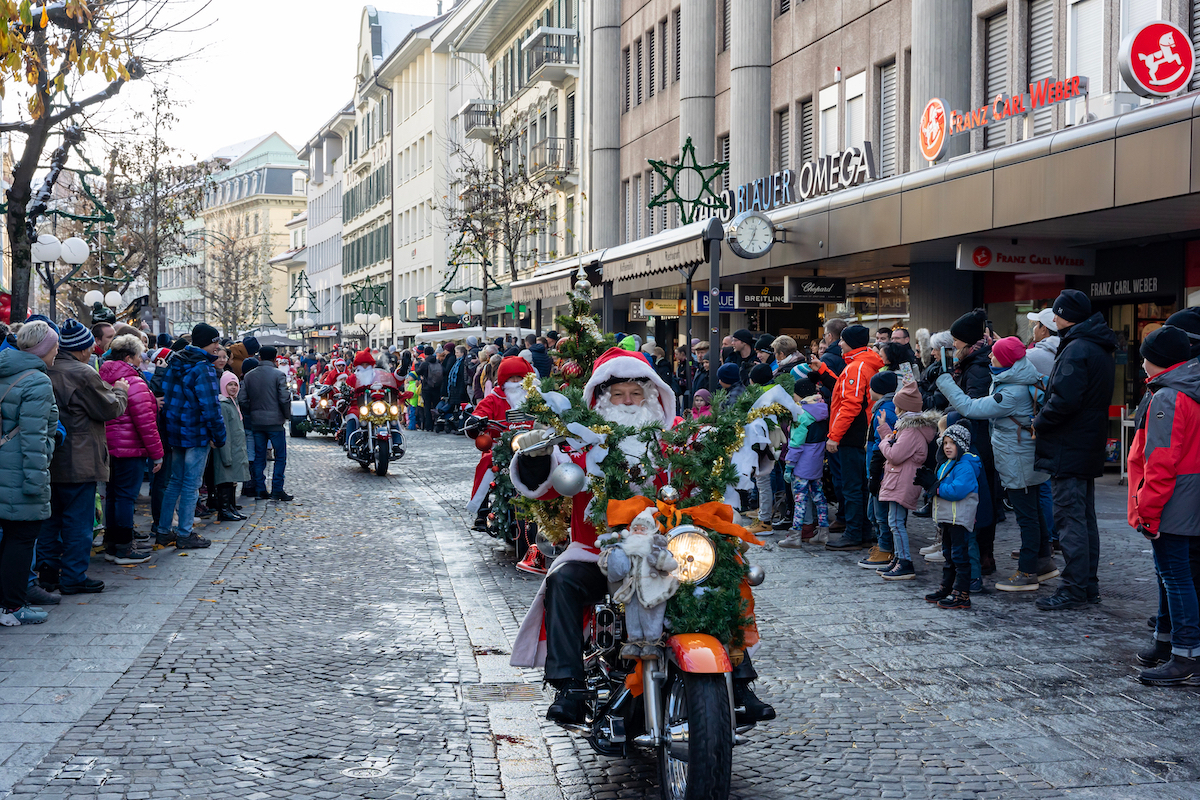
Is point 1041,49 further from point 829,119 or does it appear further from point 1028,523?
point 1028,523

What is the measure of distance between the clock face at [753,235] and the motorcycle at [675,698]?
50.1 feet

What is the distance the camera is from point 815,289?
2155cm

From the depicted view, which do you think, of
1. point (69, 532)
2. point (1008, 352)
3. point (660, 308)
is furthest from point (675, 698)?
point (660, 308)

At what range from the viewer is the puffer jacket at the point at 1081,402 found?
27.2 ft

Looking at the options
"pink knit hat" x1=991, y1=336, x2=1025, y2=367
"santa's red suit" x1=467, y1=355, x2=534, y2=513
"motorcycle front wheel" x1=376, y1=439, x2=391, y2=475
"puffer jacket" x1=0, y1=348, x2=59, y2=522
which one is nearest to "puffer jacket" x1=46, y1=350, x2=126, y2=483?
"puffer jacket" x1=0, y1=348, x2=59, y2=522

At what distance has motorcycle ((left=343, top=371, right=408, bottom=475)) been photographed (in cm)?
1892

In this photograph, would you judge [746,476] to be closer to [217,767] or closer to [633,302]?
[217,767]

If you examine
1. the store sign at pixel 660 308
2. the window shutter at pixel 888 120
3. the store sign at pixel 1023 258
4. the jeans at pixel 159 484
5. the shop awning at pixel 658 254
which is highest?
the window shutter at pixel 888 120

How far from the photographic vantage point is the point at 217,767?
17.5 ft

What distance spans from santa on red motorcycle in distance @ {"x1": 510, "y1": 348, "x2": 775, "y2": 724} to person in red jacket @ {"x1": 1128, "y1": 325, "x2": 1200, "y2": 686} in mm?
2852

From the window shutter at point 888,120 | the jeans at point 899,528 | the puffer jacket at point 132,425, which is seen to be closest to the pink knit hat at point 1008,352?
the jeans at point 899,528

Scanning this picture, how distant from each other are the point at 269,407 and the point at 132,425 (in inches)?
205

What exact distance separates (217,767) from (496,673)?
1.99 metres

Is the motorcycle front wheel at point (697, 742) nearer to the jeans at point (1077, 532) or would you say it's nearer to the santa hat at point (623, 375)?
the santa hat at point (623, 375)
